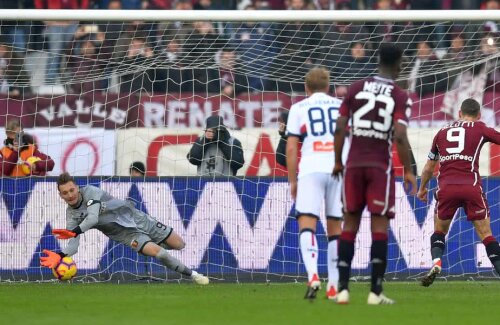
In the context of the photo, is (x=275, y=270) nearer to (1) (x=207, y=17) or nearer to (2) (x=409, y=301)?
(1) (x=207, y=17)

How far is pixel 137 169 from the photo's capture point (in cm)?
1522

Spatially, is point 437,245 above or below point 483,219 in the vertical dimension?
below

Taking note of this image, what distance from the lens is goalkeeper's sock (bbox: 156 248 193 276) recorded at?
13516 mm

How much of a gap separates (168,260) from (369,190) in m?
4.31

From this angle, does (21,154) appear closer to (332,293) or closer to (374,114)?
(332,293)

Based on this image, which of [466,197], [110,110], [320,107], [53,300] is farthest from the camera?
[110,110]

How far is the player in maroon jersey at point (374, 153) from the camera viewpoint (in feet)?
31.9

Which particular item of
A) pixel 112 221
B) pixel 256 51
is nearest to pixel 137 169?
pixel 112 221

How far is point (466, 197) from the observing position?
12523 millimetres

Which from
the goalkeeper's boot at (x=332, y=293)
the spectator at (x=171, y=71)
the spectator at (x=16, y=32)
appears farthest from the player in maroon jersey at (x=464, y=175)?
the spectator at (x=16, y=32)

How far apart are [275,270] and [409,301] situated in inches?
171

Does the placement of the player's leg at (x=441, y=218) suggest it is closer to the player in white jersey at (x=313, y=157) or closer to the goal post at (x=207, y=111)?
the goal post at (x=207, y=111)

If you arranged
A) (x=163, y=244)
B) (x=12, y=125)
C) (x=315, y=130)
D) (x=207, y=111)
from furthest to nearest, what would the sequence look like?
(x=207, y=111)
(x=12, y=125)
(x=163, y=244)
(x=315, y=130)

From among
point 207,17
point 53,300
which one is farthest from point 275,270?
point 53,300
